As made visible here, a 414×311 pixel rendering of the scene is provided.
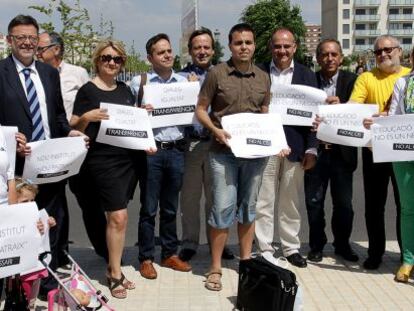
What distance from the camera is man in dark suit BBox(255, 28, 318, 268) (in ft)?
18.2

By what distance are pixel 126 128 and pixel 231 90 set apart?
985mm

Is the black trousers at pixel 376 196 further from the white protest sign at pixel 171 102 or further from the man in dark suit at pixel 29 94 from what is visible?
the man in dark suit at pixel 29 94

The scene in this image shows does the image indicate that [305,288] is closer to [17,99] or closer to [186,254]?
[186,254]

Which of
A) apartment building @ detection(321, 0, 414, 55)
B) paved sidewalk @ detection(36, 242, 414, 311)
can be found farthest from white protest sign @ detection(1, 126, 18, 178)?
apartment building @ detection(321, 0, 414, 55)

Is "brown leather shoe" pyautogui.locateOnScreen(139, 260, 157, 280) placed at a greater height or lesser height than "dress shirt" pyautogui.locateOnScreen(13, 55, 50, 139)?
lesser

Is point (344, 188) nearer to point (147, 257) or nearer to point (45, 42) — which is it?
point (147, 257)

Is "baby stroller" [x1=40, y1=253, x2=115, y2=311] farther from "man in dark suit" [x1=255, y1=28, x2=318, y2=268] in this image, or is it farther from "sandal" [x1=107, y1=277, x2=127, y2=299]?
"man in dark suit" [x1=255, y1=28, x2=318, y2=268]

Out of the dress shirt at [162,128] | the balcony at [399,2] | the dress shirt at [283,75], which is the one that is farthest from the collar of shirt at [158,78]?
the balcony at [399,2]

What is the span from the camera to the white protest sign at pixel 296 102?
5488 mm

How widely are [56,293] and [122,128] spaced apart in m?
1.52

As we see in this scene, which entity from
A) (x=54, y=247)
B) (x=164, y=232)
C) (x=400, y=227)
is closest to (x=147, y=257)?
(x=164, y=232)

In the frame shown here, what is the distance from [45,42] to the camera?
6.33 metres

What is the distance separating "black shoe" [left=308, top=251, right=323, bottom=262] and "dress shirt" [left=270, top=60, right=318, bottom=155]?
1140 mm

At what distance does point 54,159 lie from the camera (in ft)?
15.3
